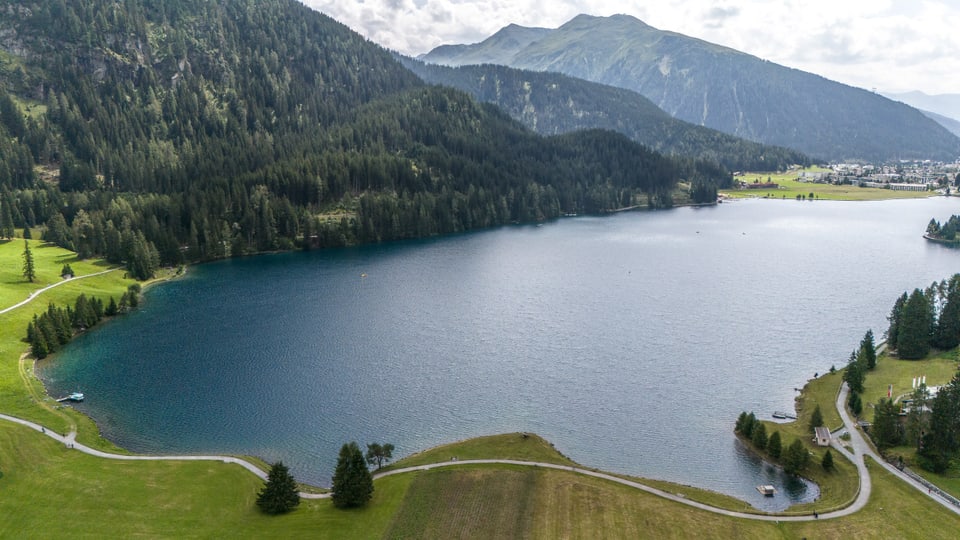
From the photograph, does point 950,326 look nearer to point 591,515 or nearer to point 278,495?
point 591,515

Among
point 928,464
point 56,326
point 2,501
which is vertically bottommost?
point 928,464

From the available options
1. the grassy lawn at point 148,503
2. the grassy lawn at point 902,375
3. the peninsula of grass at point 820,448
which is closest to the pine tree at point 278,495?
the grassy lawn at point 148,503

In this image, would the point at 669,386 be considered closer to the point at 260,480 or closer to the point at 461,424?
the point at 461,424

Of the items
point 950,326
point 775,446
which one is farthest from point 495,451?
point 950,326

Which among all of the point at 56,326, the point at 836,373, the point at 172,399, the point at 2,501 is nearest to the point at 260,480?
the point at 2,501

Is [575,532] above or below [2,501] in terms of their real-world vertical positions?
below

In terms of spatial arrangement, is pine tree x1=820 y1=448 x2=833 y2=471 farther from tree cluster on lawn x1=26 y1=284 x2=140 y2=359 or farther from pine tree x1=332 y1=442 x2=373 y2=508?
tree cluster on lawn x1=26 y1=284 x2=140 y2=359
